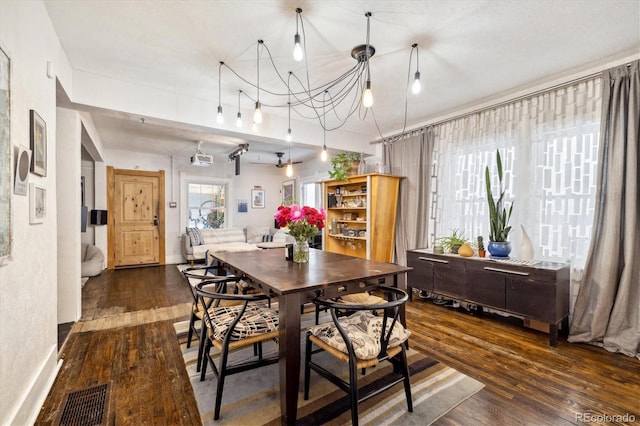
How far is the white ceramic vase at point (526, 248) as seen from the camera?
2.95 meters

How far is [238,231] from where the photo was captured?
6930mm

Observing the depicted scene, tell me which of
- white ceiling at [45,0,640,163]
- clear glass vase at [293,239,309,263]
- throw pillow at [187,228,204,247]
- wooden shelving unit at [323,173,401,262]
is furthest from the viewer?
throw pillow at [187,228,204,247]

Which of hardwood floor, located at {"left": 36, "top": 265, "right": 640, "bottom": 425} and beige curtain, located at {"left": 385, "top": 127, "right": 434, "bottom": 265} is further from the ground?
beige curtain, located at {"left": 385, "top": 127, "right": 434, "bottom": 265}

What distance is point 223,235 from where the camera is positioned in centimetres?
666

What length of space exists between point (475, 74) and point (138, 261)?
21.9ft

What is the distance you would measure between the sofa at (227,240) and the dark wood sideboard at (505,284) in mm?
3193

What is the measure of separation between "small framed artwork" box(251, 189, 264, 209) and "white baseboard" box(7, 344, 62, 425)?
5.74 meters

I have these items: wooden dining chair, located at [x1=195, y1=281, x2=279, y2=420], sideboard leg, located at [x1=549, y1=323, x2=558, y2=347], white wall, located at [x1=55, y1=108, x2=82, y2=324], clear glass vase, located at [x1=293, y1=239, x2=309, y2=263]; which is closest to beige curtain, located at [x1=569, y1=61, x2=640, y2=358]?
sideboard leg, located at [x1=549, y1=323, x2=558, y2=347]

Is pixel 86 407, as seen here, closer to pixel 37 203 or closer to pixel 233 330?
pixel 233 330

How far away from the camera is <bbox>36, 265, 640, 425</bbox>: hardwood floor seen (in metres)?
1.74

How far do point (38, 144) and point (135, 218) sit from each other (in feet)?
16.1

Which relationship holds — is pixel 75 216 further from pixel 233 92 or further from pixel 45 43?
pixel 233 92

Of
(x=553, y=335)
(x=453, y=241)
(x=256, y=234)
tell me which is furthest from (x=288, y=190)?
(x=553, y=335)

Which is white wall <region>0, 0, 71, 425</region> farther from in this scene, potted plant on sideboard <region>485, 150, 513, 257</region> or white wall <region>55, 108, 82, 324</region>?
potted plant on sideboard <region>485, 150, 513, 257</region>
